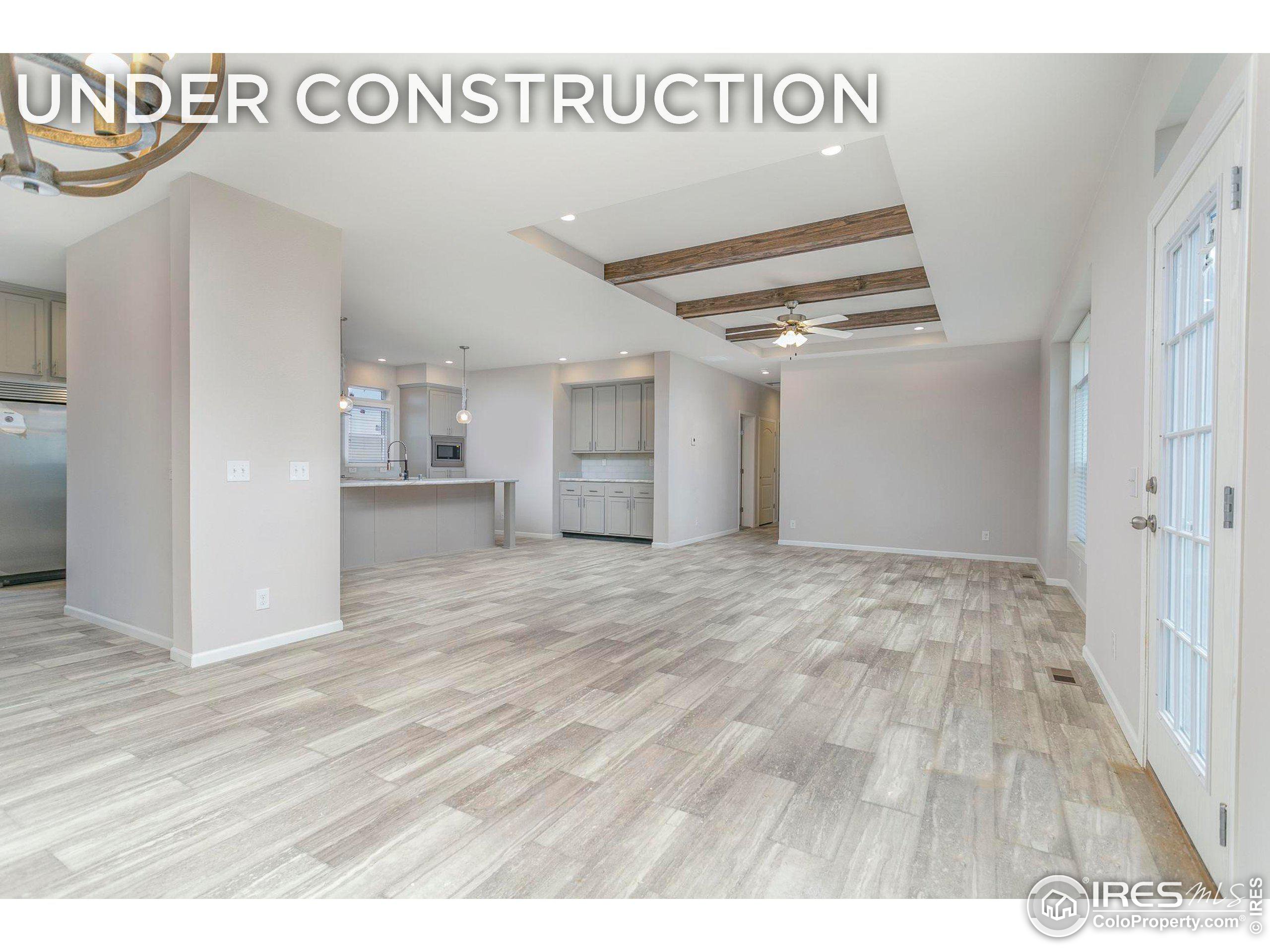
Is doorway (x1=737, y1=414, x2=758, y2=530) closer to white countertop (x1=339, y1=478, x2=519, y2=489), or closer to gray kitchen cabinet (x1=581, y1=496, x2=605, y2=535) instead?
gray kitchen cabinet (x1=581, y1=496, x2=605, y2=535)

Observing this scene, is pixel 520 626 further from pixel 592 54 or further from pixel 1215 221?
pixel 1215 221

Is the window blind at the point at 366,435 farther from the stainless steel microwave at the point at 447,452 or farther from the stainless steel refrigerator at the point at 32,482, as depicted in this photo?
the stainless steel refrigerator at the point at 32,482

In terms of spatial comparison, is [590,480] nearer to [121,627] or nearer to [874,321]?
[874,321]

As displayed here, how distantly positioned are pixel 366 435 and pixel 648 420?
170 inches

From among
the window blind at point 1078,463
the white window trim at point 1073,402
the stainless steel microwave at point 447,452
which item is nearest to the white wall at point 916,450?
the white window trim at point 1073,402

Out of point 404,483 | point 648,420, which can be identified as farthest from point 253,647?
point 648,420

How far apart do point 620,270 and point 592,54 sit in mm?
2725

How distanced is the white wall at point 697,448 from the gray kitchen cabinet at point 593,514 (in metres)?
0.94

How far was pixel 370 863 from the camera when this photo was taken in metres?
1.60

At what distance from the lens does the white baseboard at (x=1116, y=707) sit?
7.43 feet

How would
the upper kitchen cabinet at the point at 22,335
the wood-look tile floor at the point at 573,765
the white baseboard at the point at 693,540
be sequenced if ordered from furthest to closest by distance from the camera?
1. the white baseboard at the point at 693,540
2. the upper kitchen cabinet at the point at 22,335
3. the wood-look tile floor at the point at 573,765

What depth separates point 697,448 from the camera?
28.5ft
